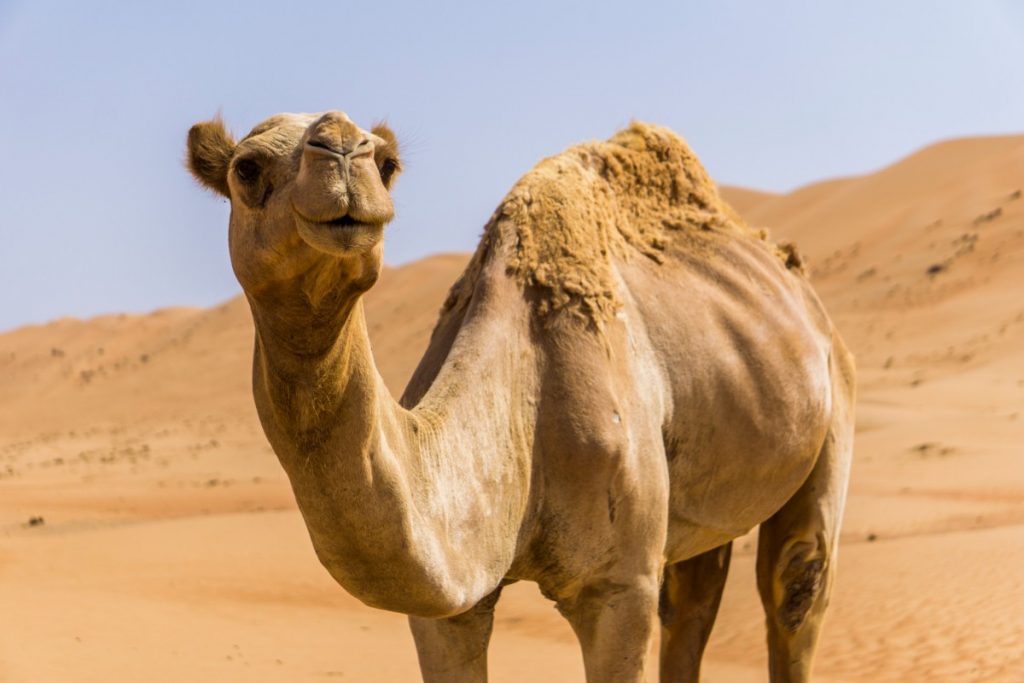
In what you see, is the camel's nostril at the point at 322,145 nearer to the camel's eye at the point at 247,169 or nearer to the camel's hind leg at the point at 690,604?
the camel's eye at the point at 247,169

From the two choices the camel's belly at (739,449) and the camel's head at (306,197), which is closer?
the camel's head at (306,197)

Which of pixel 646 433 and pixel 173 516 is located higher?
pixel 646 433

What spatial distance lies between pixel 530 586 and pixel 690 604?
6.61 m

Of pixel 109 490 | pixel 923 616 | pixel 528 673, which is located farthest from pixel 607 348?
pixel 109 490

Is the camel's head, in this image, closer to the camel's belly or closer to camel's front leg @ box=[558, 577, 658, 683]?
camel's front leg @ box=[558, 577, 658, 683]

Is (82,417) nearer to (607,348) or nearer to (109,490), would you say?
(109,490)

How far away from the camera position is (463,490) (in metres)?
3.57

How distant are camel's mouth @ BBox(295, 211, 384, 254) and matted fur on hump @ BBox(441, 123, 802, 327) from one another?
5.51 ft

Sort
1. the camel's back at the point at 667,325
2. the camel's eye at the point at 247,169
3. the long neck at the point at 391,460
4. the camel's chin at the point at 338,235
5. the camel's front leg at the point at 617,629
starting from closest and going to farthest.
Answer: the camel's chin at the point at 338,235
the camel's eye at the point at 247,169
the long neck at the point at 391,460
the camel's front leg at the point at 617,629
the camel's back at the point at 667,325

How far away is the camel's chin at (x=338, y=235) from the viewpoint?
2.57m

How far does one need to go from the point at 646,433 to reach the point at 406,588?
49.5 inches

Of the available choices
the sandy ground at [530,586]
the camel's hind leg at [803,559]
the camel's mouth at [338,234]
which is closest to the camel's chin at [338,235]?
the camel's mouth at [338,234]

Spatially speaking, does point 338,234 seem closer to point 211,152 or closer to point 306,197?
point 306,197

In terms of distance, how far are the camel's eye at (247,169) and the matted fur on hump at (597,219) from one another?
5.20 ft
